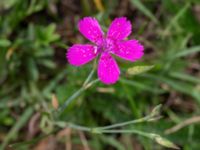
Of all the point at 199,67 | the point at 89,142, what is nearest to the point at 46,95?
the point at 89,142

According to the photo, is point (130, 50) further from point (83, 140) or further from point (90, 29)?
point (83, 140)

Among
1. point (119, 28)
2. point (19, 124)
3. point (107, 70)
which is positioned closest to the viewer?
point (107, 70)

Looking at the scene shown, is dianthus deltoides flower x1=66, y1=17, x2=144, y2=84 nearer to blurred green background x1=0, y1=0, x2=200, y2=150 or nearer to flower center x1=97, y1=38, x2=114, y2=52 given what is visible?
flower center x1=97, y1=38, x2=114, y2=52

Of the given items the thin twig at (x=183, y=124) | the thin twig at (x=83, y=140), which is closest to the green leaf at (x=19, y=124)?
the thin twig at (x=83, y=140)

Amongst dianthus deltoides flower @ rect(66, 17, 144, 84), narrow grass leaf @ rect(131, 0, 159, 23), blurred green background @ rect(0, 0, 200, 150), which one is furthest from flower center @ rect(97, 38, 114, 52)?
narrow grass leaf @ rect(131, 0, 159, 23)

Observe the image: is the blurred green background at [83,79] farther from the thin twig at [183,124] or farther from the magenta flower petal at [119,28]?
the magenta flower petal at [119,28]

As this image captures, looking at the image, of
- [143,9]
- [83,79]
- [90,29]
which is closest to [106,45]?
[90,29]
